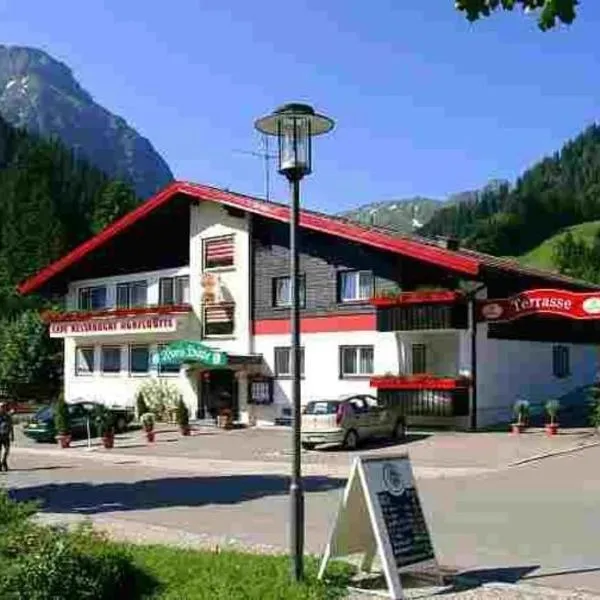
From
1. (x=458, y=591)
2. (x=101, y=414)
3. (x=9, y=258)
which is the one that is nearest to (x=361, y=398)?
(x=101, y=414)

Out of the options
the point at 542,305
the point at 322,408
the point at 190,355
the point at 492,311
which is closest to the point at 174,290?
the point at 190,355

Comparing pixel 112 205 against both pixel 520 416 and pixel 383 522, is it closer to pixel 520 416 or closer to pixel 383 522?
pixel 520 416

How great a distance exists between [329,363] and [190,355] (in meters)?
5.85

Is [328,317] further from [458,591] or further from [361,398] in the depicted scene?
[458,591]

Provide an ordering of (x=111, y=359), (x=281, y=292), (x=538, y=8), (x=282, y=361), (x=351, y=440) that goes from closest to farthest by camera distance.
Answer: (x=538, y=8), (x=351, y=440), (x=282, y=361), (x=281, y=292), (x=111, y=359)

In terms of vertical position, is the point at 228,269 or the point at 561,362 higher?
the point at 228,269

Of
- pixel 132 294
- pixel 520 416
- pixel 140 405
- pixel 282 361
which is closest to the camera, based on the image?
pixel 520 416

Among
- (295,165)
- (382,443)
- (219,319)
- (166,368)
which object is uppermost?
(219,319)

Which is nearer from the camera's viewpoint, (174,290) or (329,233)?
(329,233)

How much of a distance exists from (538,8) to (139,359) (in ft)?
131

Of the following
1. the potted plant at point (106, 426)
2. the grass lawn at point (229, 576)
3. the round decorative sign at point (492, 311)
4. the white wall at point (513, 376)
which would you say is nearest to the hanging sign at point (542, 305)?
the round decorative sign at point (492, 311)

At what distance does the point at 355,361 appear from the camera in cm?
3459

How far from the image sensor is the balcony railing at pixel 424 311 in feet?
101

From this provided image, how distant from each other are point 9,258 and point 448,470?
75026 mm
